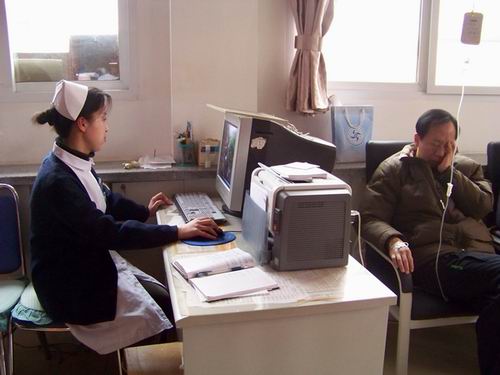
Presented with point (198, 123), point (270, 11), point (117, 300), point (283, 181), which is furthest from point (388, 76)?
point (117, 300)

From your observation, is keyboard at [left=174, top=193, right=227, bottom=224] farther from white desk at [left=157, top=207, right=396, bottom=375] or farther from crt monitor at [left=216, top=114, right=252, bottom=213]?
white desk at [left=157, top=207, right=396, bottom=375]

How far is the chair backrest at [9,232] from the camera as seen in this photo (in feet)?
7.27

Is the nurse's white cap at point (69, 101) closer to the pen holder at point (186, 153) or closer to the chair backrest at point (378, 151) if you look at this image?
the pen holder at point (186, 153)

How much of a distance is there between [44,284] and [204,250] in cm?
57

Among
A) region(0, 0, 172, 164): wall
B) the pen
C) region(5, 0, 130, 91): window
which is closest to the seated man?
the pen

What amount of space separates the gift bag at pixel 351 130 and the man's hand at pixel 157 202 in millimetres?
960

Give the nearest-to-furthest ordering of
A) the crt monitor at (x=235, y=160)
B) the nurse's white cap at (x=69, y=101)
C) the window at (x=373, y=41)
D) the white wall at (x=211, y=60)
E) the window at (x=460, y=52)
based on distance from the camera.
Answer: the nurse's white cap at (x=69, y=101)
the crt monitor at (x=235, y=160)
the white wall at (x=211, y=60)
the window at (x=373, y=41)
the window at (x=460, y=52)

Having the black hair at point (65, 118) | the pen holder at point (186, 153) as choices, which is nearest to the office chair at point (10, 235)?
the black hair at point (65, 118)

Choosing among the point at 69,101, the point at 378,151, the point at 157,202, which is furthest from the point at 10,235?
the point at 378,151

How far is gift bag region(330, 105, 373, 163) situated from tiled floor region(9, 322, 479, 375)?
0.90m

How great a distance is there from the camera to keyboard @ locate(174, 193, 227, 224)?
6.79ft

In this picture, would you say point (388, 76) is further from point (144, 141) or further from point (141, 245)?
point (141, 245)

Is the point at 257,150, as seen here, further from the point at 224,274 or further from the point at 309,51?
the point at 309,51

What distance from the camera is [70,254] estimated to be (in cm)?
175
